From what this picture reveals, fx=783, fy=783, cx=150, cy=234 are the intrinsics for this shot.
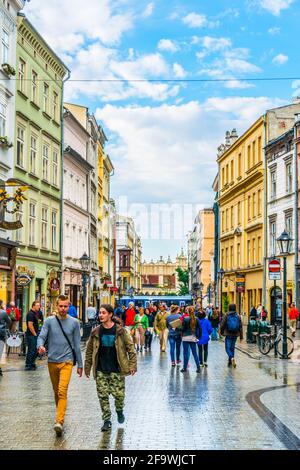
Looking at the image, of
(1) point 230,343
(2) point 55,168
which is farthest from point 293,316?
(1) point 230,343

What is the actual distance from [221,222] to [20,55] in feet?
139

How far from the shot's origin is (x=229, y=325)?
21781mm

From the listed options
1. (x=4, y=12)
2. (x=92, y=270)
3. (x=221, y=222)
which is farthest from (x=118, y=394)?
(x=221, y=222)

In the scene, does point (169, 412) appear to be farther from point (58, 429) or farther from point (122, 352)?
point (58, 429)

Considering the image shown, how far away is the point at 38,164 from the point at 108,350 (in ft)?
96.4

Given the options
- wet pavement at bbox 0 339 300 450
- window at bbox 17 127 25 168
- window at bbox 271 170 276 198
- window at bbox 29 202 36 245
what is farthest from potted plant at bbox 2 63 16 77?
window at bbox 271 170 276 198

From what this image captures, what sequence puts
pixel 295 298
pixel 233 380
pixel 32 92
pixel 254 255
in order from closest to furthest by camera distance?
pixel 233 380 < pixel 32 92 < pixel 295 298 < pixel 254 255

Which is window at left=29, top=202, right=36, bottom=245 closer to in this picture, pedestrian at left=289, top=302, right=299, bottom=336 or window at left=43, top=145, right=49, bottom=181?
window at left=43, top=145, right=49, bottom=181

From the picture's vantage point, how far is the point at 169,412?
496 inches

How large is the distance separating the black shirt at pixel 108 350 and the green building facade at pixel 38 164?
21.8 metres

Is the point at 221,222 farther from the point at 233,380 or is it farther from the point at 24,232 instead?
the point at 233,380

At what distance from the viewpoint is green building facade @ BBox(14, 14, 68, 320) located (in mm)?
36031

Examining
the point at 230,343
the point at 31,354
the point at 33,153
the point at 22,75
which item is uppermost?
the point at 22,75

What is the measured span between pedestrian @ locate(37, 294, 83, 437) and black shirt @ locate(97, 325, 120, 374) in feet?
1.15
